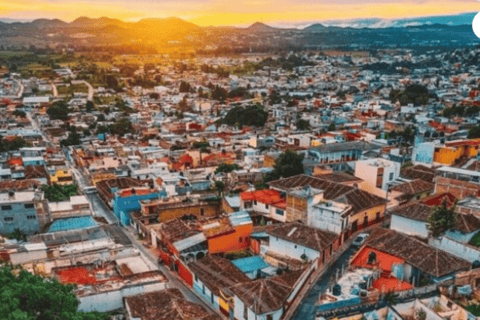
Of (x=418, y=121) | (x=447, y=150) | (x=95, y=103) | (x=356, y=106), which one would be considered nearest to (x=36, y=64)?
(x=95, y=103)

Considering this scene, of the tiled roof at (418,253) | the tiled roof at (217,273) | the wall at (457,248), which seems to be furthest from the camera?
the tiled roof at (217,273)

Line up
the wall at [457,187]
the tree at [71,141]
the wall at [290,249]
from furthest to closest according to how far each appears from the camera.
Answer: the tree at [71,141]
the wall at [457,187]
the wall at [290,249]

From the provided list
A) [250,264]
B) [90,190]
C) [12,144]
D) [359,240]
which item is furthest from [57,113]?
[359,240]

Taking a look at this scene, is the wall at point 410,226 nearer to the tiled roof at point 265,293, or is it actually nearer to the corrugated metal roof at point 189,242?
the tiled roof at point 265,293

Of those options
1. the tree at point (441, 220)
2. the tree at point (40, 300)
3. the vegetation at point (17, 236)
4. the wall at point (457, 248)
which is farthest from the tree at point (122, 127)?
the tree at point (40, 300)

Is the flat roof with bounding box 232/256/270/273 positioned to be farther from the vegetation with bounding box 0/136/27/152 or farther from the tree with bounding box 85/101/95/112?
the tree with bounding box 85/101/95/112

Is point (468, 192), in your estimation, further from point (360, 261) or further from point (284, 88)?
point (284, 88)

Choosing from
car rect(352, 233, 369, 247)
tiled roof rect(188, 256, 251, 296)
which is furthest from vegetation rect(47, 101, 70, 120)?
car rect(352, 233, 369, 247)
